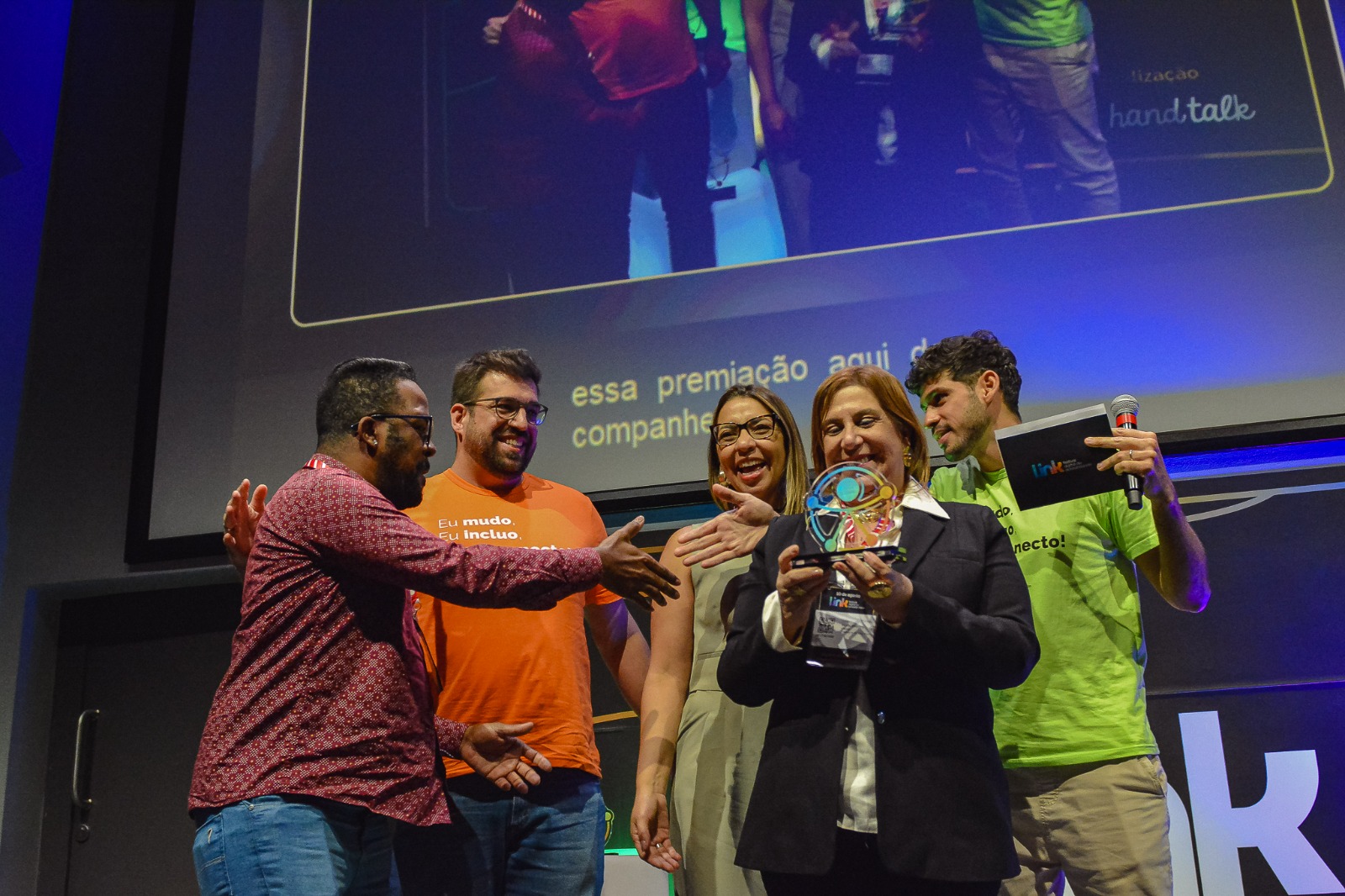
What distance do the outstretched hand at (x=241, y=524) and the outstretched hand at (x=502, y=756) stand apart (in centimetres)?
64

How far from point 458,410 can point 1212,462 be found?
2.24 meters

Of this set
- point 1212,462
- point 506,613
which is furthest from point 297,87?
point 1212,462

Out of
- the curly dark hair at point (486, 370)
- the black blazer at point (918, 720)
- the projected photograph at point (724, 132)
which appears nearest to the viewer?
the black blazer at point (918, 720)

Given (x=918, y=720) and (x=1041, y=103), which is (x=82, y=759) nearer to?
(x=918, y=720)

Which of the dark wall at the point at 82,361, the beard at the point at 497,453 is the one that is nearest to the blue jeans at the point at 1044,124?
the beard at the point at 497,453

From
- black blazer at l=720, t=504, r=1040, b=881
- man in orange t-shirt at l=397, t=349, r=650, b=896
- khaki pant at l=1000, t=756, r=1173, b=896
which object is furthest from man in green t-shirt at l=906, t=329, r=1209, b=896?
man in orange t-shirt at l=397, t=349, r=650, b=896

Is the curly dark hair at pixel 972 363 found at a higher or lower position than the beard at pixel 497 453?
higher

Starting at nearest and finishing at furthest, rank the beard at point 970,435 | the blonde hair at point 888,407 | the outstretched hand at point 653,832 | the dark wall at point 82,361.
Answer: the blonde hair at point 888,407 → the outstretched hand at point 653,832 → the beard at point 970,435 → the dark wall at point 82,361

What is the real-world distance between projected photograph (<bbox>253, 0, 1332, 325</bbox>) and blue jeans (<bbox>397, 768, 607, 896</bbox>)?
2.06 m

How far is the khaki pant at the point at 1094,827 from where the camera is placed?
2.16m

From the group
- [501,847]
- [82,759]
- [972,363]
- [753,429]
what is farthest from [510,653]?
[82,759]

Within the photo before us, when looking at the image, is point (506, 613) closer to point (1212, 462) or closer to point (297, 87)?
point (1212, 462)

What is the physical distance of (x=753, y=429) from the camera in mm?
2422

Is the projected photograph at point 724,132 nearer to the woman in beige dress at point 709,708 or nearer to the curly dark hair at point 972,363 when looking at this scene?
the curly dark hair at point 972,363
